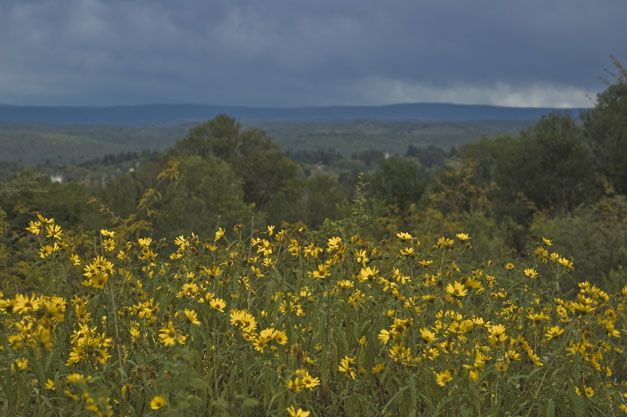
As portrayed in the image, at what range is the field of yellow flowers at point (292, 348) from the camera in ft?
10.1

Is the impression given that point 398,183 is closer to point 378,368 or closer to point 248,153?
point 248,153

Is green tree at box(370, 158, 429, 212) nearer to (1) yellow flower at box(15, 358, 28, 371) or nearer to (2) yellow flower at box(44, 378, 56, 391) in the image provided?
(2) yellow flower at box(44, 378, 56, 391)

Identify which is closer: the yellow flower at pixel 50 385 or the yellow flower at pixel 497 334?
the yellow flower at pixel 50 385

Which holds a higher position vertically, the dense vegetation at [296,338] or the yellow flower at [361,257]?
the yellow flower at [361,257]

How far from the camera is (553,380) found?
362 cm

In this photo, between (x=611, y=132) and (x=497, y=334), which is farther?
(x=611, y=132)

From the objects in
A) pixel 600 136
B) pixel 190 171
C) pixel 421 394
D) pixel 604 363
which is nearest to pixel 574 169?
pixel 600 136

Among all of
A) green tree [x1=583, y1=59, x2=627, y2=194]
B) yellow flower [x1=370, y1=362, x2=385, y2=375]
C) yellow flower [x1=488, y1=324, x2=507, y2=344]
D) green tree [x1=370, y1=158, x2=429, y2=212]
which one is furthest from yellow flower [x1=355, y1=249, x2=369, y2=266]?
green tree [x1=370, y1=158, x2=429, y2=212]

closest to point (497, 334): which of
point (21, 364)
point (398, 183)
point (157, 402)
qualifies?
point (157, 402)

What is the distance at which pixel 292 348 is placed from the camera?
319 cm

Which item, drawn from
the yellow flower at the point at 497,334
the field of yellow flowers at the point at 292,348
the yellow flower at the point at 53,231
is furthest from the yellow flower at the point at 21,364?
the yellow flower at the point at 497,334

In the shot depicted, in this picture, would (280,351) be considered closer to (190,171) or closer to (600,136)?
(600,136)

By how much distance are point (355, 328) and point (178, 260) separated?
1.57 metres

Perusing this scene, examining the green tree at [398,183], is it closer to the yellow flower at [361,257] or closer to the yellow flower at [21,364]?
the yellow flower at [361,257]
